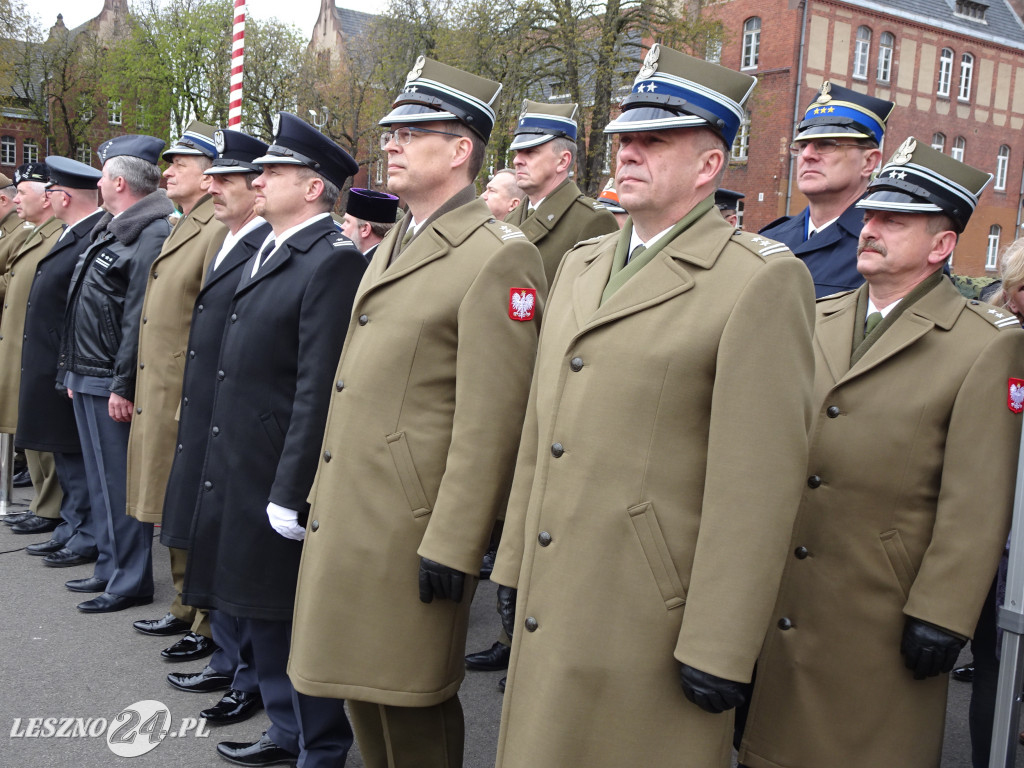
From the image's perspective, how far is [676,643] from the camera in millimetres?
2250

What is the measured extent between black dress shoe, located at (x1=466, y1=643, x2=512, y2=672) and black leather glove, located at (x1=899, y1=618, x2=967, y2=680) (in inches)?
94.8

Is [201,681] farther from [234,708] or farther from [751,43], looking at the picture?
[751,43]

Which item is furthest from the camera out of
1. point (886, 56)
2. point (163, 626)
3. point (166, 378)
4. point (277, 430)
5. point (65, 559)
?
point (886, 56)

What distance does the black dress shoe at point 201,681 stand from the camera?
14.4 ft

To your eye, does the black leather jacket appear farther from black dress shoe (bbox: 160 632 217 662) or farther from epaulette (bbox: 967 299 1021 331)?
epaulette (bbox: 967 299 1021 331)

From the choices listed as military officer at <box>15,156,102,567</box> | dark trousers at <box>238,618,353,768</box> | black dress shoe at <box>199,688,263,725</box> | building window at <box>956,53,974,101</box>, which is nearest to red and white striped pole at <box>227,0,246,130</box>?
military officer at <box>15,156,102,567</box>

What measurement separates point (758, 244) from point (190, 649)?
3676 millimetres

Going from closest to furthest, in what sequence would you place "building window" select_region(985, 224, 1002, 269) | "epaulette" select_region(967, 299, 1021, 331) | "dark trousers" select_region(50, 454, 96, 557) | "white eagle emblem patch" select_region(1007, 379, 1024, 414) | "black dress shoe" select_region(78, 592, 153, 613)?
"white eagle emblem patch" select_region(1007, 379, 1024, 414), "epaulette" select_region(967, 299, 1021, 331), "black dress shoe" select_region(78, 592, 153, 613), "dark trousers" select_region(50, 454, 96, 557), "building window" select_region(985, 224, 1002, 269)

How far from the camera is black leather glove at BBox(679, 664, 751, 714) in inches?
84.0

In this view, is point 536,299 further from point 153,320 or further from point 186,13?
point 186,13

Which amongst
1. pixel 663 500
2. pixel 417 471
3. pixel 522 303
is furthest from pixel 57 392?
pixel 663 500

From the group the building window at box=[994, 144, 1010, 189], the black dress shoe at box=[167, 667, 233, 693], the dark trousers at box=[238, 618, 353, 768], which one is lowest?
the black dress shoe at box=[167, 667, 233, 693]

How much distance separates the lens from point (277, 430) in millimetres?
3588

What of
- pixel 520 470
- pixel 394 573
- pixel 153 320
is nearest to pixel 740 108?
pixel 520 470
